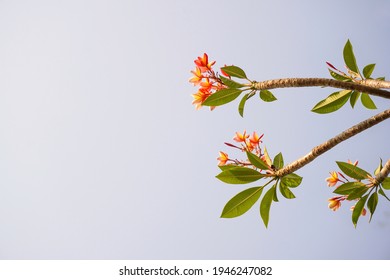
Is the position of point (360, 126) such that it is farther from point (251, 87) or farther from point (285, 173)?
point (251, 87)

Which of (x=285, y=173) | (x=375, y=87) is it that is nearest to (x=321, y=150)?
(x=285, y=173)

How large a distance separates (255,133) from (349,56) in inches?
26.3

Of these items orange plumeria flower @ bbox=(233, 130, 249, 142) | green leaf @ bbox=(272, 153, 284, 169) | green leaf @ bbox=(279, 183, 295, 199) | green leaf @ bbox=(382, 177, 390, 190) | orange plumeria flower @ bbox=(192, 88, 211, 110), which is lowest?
green leaf @ bbox=(279, 183, 295, 199)

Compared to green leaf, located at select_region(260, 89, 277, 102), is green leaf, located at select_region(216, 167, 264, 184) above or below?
below

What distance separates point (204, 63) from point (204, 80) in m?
0.10

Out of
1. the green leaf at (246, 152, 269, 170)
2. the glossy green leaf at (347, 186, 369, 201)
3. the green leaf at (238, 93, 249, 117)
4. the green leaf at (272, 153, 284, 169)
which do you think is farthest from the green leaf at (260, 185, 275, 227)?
the glossy green leaf at (347, 186, 369, 201)

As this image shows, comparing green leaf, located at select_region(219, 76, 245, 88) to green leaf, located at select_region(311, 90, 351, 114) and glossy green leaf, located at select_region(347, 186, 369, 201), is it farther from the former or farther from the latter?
glossy green leaf, located at select_region(347, 186, 369, 201)

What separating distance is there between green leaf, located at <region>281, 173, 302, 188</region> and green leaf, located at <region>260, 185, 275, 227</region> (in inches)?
2.8

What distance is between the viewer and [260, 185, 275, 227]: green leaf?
1663mm

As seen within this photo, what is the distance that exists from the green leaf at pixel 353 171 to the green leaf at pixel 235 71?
0.74 m

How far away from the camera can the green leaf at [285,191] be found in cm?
166

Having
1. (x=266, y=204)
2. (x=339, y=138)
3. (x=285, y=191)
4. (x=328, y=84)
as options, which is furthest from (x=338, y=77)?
(x=266, y=204)

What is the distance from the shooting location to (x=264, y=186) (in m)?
1.66

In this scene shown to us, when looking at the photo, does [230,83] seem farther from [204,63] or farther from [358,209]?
[358,209]
